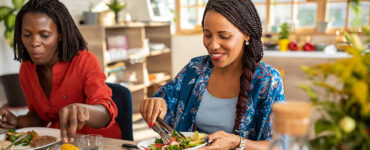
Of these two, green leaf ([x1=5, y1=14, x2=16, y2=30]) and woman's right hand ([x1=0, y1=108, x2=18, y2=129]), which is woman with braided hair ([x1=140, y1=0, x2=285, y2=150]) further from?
green leaf ([x1=5, y1=14, x2=16, y2=30])

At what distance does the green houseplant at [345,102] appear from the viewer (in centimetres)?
51

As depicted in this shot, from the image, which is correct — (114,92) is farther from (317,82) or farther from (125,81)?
(125,81)

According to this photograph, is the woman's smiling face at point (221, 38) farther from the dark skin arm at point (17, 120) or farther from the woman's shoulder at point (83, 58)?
the dark skin arm at point (17, 120)

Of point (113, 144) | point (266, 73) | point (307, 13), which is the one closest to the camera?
point (113, 144)

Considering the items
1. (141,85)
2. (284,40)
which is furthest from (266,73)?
(141,85)

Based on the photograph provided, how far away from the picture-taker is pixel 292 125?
1.65 feet

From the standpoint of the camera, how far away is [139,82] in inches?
158

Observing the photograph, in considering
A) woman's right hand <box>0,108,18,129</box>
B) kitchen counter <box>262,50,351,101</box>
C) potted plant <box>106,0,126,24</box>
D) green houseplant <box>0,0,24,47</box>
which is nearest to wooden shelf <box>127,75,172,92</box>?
potted plant <box>106,0,126,24</box>

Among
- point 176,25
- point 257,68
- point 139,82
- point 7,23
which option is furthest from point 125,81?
point 176,25

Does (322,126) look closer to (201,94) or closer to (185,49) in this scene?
(201,94)

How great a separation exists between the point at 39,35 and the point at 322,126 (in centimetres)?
128

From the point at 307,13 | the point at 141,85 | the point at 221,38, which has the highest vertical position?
the point at 307,13

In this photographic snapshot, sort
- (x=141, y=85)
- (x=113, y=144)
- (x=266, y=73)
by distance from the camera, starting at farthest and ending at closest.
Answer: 1. (x=141, y=85)
2. (x=266, y=73)
3. (x=113, y=144)

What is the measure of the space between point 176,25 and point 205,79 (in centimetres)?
531
